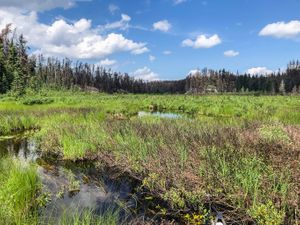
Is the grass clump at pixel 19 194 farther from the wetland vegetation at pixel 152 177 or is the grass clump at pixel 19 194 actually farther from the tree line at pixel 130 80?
the tree line at pixel 130 80

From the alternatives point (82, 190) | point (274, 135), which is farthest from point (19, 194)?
point (274, 135)

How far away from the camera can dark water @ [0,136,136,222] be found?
288 inches

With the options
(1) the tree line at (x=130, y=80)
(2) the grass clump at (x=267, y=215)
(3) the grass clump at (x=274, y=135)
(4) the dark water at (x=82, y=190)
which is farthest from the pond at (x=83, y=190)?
(1) the tree line at (x=130, y=80)

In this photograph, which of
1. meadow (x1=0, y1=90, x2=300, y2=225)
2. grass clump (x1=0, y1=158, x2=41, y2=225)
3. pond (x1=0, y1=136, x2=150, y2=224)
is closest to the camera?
grass clump (x1=0, y1=158, x2=41, y2=225)

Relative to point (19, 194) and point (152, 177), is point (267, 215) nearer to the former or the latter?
point (152, 177)

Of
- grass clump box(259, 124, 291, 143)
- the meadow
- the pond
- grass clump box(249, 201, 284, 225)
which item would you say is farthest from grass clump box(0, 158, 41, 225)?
grass clump box(259, 124, 291, 143)

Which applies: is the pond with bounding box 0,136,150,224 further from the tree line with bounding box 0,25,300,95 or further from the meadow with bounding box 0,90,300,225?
the tree line with bounding box 0,25,300,95

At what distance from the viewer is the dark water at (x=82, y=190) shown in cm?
732

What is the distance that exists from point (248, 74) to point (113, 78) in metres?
58.7

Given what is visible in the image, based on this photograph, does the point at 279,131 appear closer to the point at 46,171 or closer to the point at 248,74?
the point at 46,171

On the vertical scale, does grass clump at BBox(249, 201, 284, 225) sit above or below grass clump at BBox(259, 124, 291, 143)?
below

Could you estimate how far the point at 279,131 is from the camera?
910 cm

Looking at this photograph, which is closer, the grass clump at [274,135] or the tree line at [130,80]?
the grass clump at [274,135]

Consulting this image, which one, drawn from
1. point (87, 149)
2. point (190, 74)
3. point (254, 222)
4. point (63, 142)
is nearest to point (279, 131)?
point (254, 222)
